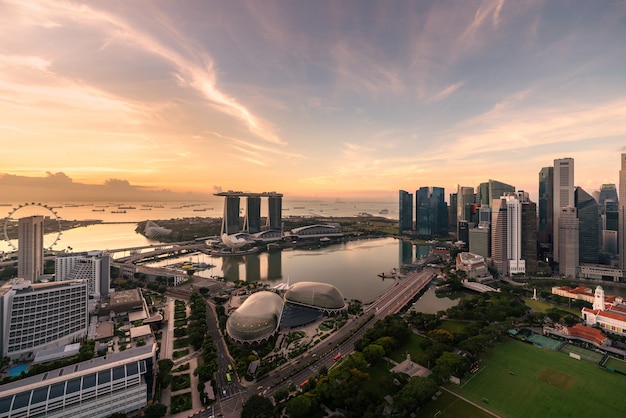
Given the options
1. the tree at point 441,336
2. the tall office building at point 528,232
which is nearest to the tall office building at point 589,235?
the tall office building at point 528,232

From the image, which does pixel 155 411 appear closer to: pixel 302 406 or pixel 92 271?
pixel 302 406

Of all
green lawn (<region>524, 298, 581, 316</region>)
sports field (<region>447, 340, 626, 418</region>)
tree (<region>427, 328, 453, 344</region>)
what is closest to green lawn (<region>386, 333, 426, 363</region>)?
tree (<region>427, 328, 453, 344</region>)

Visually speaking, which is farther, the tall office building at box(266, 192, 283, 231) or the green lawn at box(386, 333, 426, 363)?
the tall office building at box(266, 192, 283, 231)

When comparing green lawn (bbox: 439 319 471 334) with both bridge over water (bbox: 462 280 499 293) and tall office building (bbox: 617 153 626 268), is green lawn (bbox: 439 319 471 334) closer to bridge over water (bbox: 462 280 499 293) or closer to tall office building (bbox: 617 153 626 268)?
bridge over water (bbox: 462 280 499 293)

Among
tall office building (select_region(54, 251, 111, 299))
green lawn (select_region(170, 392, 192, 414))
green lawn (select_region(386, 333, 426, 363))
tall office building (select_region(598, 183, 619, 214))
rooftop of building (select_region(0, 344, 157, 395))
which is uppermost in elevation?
tall office building (select_region(598, 183, 619, 214))

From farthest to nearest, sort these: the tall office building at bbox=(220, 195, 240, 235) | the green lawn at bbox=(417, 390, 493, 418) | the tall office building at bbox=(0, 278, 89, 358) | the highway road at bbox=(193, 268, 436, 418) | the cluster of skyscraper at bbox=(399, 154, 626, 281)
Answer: the tall office building at bbox=(220, 195, 240, 235)
the cluster of skyscraper at bbox=(399, 154, 626, 281)
the tall office building at bbox=(0, 278, 89, 358)
the highway road at bbox=(193, 268, 436, 418)
the green lawn at bbox=(417, 390, 493, 418)

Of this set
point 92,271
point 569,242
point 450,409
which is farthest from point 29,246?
point 569,242
